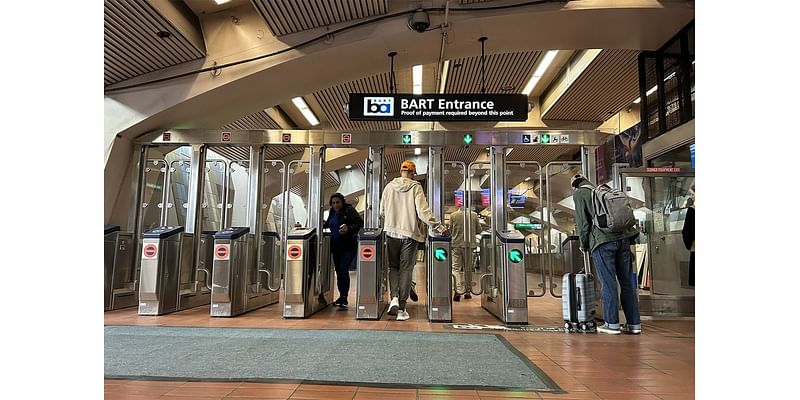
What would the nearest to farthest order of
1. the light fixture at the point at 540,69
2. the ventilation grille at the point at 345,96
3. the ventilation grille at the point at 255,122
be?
the light fixture at the point at 540,69 < the ventilation grille at the point at 345,96 < the ventilation grille at the point at 255,122

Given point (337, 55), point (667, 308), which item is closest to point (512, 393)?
point (667, 308)

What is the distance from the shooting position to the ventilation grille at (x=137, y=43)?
4.89m

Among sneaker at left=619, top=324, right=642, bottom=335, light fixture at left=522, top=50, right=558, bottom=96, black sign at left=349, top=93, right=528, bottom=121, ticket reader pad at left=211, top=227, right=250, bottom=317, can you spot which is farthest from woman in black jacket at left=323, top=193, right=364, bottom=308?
light fixture at left=522, top=50, right=558, bottom=96

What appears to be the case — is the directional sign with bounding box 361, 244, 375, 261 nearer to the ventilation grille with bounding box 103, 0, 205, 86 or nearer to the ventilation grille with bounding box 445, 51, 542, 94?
the ventilation grille with bounding box 103, 0, 205, 86

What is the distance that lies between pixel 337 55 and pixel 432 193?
1.99m

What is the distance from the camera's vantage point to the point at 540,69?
342 inches

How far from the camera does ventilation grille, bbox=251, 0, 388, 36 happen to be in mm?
5309

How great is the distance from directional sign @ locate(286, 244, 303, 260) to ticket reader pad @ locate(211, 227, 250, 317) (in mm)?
663

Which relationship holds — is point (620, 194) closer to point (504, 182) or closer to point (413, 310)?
point (504, 182)

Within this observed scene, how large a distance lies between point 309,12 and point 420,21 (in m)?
1.20

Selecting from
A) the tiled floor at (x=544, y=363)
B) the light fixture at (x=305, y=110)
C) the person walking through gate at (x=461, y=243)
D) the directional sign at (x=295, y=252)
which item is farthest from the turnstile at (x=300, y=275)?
the light fixture at (x=305, y=110)

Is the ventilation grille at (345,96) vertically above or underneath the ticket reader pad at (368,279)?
above

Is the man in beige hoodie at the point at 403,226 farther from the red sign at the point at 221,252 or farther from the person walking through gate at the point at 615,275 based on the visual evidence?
the red sign at the point at 221,252

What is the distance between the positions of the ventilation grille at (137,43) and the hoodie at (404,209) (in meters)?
2.84
